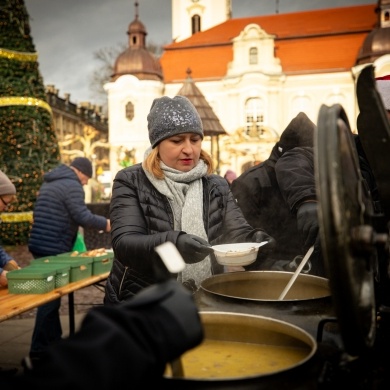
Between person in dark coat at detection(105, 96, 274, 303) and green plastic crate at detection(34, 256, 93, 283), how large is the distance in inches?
69.3

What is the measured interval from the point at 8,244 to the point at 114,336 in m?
10.5

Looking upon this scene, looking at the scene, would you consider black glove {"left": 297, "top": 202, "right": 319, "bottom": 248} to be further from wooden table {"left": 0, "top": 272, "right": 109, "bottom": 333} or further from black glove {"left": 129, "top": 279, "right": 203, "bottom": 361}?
wooden table {"left": 0, "top": 272, "right": 109, "bottom": 333}

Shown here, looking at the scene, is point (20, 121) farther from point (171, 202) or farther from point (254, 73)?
point (254, 73)

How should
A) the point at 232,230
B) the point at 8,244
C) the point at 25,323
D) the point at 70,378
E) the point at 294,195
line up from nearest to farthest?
the point at 70,378
the point at 294,195
the point at 232,230
the point at 25,323
the point at 8,244

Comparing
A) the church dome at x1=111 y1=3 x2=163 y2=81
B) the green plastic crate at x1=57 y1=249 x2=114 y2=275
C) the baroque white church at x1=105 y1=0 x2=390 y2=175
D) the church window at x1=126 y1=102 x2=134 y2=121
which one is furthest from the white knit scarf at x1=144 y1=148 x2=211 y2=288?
the church dome at x1=111 y1=3 x2=163 y2=81

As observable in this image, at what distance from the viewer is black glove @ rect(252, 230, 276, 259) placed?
2.05 m

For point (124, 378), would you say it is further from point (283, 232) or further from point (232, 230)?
point (283, 232)

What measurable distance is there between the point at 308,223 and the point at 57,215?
134 inches

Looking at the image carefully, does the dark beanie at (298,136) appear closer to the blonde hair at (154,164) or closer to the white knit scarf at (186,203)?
the blonde hair at (154,164)

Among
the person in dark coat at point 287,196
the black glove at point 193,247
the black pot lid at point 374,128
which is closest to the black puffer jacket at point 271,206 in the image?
Result: the person in dark coat at point 287,196

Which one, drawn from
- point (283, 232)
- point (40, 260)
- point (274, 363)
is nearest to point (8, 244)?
point (40, 260)

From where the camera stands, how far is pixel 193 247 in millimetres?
1703

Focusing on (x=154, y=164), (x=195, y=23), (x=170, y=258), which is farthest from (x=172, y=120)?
(x=195, y=23)

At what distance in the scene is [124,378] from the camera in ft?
2.27
